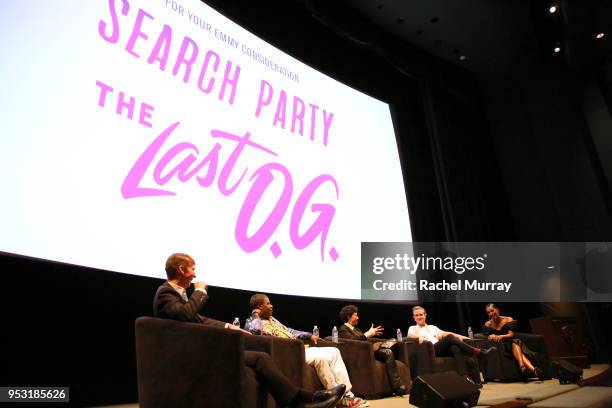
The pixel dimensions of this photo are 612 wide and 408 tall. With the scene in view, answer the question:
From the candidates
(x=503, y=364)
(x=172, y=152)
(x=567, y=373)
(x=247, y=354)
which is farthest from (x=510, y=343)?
(x=172, y=152)

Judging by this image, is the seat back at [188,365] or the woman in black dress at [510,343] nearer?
the seat back at [188,365]

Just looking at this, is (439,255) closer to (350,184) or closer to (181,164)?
(350,184)

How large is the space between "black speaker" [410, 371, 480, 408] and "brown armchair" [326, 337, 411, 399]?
3.48 ft

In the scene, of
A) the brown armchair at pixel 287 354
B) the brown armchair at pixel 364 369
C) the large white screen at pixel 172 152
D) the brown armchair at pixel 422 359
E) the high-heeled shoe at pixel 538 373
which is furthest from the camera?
the high-heeled shoe at pixel 538 373

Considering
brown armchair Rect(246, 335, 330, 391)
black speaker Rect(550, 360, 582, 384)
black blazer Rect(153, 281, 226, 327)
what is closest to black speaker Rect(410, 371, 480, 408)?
brown armchair Rect(246, 335, 330, 391)

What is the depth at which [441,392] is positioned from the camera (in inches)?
74.9

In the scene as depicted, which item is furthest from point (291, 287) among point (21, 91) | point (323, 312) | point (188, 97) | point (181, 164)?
point (21, 91)

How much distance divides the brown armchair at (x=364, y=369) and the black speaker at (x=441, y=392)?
106 centimetres

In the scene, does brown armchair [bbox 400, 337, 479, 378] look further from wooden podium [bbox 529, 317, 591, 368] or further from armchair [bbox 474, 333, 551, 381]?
wooden podium [bbox 529, 317, 591, 368]

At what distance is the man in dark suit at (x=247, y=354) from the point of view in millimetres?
1859

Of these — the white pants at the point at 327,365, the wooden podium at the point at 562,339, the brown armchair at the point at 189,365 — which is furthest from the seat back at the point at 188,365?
the wooden podium at the point at 562,339

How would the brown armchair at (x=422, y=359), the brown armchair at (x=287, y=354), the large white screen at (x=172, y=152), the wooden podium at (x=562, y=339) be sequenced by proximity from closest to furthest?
the brown armchair at (x=287, y=354) < the large white screen at (x=172, y=152) < the brown armchair at (x=422, y=359) < the wooden podium at (x=562, y=339)

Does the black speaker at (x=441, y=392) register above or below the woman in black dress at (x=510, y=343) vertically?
below

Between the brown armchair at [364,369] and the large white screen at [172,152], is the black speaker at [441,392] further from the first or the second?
the large white screen at [172,152]
